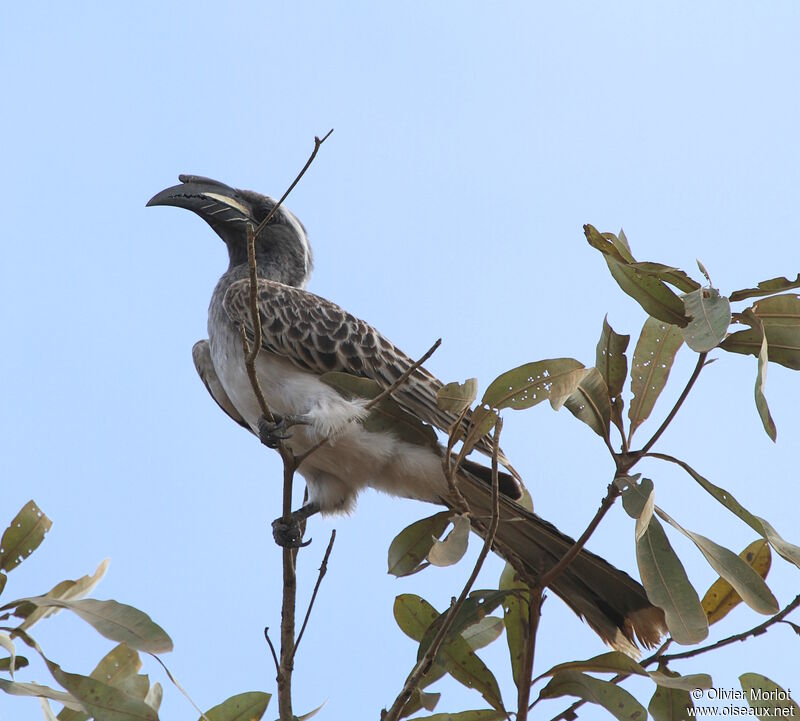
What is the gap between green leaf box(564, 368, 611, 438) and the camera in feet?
12.3

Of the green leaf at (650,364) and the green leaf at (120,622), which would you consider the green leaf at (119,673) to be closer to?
the green leaf at (120,622)

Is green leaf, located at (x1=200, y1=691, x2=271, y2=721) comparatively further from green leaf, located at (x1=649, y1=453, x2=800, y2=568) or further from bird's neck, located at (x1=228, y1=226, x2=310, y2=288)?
bird's neck, located at (x1=228, y1=226, x2=310, y2=288)

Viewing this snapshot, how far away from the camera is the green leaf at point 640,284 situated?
11.3 feet

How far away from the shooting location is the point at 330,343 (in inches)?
229

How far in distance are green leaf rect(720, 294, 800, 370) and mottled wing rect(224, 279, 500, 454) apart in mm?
2305

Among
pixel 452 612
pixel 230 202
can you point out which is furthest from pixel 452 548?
pixel 230 202

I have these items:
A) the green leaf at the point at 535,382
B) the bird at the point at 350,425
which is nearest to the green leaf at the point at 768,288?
the green leaf at the point at 535,382

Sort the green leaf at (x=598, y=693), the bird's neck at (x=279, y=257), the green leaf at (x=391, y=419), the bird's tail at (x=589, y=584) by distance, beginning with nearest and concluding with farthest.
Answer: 1. the green leaf at (x=598, y=693)
2. the green leaf at (x=391, y=419)
3. the bird's tail at (x=589, y=584)
4. the bird's neck at (x=279, y=257)

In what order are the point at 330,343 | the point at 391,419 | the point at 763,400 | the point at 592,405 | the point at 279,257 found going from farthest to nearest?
1. the point at 279,257
2. the point at 330,343
3. the point at 391,419
4. the point at 592,405
5. the point at 763,400

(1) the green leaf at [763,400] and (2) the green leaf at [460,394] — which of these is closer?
(1) the green leaf at [763,400]

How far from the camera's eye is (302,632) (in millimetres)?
3758

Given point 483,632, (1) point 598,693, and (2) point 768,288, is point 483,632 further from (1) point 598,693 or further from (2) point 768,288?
(2) point 768,288

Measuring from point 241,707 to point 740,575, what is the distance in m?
1.92

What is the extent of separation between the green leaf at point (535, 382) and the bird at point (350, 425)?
985mm
